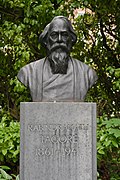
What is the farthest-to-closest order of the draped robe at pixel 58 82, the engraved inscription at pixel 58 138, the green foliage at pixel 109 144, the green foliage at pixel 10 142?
the green foliage at pixel 10 142 → the green foliage at pixel 109 144 → the draped robe at pixel 58 82 → the engraved inscription at pixel 58 138

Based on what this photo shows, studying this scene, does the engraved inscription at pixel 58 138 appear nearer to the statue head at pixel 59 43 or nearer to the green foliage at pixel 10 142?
the statue head at pixel 59 43

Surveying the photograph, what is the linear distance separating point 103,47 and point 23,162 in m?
3.32

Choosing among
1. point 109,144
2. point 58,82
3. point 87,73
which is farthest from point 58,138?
point 109,144

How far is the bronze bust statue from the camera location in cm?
330

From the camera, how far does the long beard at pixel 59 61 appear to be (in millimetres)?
3344

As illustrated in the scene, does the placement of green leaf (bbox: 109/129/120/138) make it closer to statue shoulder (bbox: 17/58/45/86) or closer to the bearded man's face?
the bearded man's face

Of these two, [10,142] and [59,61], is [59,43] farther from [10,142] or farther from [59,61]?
[10,142]

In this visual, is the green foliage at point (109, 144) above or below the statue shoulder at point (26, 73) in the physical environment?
below

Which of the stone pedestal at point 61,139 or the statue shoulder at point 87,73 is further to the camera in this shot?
the statue shoulder at point 87,73

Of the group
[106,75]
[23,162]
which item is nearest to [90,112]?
[23,162]

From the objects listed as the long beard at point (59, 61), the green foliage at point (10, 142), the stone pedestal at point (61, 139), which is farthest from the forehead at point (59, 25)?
the green foliage at point (10, 142)

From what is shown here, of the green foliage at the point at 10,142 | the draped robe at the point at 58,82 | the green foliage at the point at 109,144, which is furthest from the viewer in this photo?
the green foliage at the point at 10,142

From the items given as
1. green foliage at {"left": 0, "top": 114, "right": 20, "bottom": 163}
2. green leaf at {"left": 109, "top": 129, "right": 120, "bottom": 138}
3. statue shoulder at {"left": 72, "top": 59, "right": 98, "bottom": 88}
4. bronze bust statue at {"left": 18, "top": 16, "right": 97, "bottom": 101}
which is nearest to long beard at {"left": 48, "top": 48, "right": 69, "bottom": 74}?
bronze bust statue at {"left": 18, "top": 16, "right": 97, "bottom": 101}

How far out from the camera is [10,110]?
607 cm
